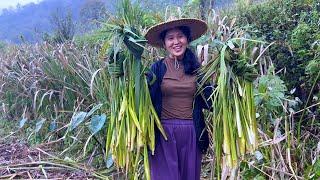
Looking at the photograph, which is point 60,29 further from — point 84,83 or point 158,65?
point 158,65

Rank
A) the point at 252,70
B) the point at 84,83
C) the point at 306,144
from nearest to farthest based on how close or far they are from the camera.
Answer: the point at 252,70 → the point at 306,144 → the point at 84,83

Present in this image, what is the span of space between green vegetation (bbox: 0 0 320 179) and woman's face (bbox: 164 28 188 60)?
0.20 metres

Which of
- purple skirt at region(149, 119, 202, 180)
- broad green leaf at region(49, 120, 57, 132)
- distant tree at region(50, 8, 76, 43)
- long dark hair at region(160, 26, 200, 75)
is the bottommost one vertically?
broad green leaf at region(49, 120, 57, 132)

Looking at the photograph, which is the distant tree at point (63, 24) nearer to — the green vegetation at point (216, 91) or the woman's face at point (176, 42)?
the green vegetation at point (216, 91)

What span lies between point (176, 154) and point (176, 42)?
70 centimetres

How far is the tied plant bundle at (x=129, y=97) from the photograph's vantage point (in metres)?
2.94

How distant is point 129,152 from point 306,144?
1708 millimetres

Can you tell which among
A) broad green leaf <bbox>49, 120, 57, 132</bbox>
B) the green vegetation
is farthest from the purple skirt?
broad green leaf <bbox>49, 120, 57, 132</bbox>

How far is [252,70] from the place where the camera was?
9.50ft

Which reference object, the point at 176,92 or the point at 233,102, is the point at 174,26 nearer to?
the point at 176,92

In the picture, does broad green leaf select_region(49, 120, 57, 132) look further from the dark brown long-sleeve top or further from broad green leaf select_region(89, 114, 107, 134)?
the dark brown long-sleeve top

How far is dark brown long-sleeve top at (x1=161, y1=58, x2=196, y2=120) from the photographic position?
3027mm

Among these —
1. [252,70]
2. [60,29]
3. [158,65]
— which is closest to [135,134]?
[158,65]

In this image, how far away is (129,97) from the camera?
3.00m
